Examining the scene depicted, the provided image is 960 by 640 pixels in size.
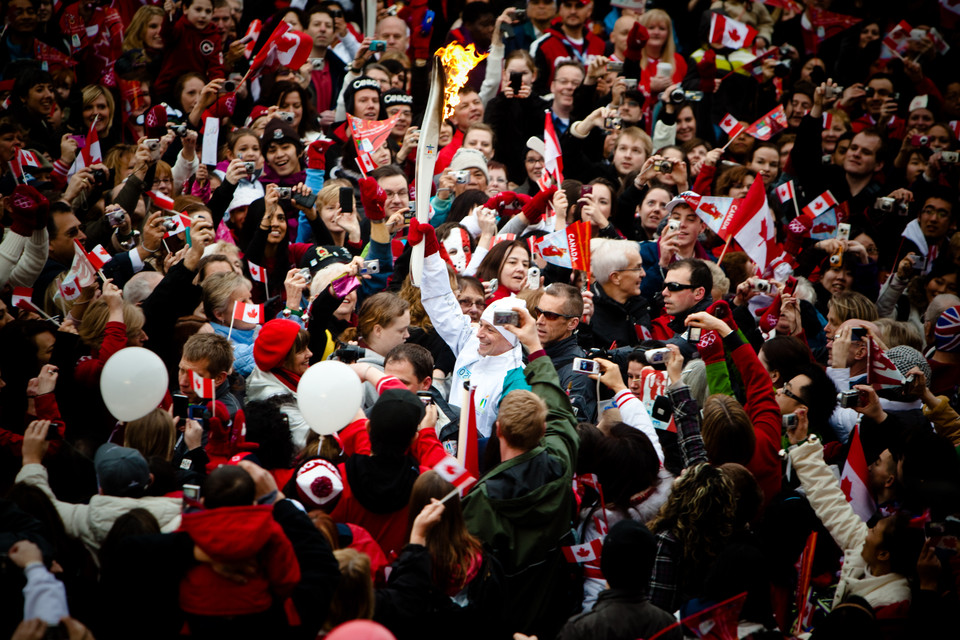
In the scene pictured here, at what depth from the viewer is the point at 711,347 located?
5.59m

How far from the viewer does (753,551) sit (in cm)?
414

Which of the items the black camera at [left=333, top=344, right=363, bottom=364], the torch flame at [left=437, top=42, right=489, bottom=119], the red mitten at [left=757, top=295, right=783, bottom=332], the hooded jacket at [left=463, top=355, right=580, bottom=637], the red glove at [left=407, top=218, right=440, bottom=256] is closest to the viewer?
the hooded jacket at [left=463, top=355, right=580, bottom=637]

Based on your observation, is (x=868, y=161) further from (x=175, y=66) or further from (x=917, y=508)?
(x=175, y=66)

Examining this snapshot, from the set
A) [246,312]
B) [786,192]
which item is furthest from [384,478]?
[786,192]

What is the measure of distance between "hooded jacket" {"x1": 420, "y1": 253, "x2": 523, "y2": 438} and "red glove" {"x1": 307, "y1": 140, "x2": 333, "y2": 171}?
284 centimetres

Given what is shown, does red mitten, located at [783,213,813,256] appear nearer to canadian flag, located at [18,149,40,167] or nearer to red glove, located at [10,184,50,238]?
red glove, located at [10,184,50,238]

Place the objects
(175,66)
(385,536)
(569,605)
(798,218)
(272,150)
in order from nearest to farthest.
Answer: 1. (385,536)
2. (569,605)
3. (272,150)
4. (798,218)
5. (175,66)

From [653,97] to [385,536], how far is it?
7.96 m

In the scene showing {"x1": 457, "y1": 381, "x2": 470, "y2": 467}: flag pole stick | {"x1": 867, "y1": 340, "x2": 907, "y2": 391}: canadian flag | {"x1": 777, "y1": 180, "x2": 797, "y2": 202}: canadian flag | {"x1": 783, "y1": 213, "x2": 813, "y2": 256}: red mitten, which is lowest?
{"x1": 783, "y1": 213, "x2": 813, "y2": 256}: red mitten

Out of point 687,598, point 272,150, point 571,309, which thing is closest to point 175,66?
point 272,150

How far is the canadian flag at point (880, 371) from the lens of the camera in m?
5.87

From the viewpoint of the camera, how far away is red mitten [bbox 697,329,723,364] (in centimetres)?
555

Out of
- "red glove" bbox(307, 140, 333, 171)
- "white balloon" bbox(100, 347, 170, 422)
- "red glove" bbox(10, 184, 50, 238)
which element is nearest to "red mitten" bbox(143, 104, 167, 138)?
"red glove" bbox(307, 140, 333, 171)

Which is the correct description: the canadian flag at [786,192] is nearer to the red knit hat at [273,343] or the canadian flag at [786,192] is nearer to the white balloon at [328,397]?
the red knit hat at [273,343]
